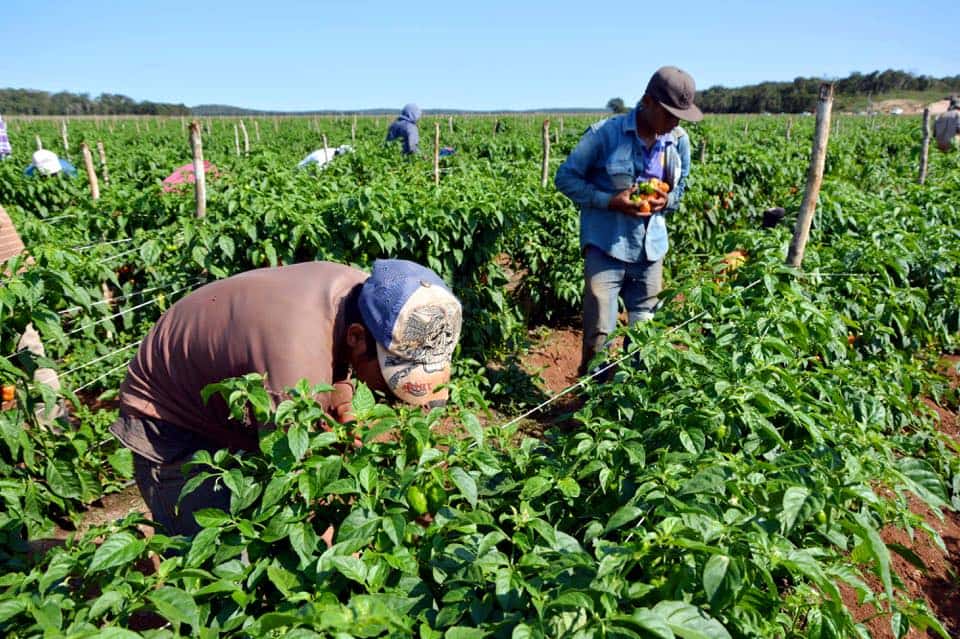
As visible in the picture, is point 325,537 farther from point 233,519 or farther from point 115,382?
point 115,382

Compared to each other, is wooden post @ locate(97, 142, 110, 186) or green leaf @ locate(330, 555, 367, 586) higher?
wooden post @ locate(97, 142, 110, 186)

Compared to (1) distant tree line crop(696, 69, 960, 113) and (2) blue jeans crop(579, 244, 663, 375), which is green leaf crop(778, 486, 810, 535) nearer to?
(2) blue jeans crop(579, 244, 663, 375)

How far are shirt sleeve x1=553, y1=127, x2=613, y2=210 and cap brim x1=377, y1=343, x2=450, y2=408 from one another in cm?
267

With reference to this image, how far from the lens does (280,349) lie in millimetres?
1816

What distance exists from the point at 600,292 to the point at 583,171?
2.62 ft

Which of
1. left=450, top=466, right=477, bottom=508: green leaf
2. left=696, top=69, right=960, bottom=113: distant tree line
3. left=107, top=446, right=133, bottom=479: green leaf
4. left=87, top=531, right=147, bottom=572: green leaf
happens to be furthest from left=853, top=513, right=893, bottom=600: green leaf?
left=696, top=69, right=960, bottom=113: distant tree line

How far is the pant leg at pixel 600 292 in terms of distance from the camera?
173 inches

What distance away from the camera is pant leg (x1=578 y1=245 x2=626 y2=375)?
440 centimetres

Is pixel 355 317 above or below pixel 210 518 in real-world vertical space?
above

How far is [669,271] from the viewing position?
7.27 metres

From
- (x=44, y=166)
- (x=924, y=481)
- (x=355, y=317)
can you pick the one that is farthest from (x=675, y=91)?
(x=44, y=166)

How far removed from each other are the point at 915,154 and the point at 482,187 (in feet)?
50.4

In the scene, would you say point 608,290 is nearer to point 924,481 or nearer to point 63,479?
point 924,481

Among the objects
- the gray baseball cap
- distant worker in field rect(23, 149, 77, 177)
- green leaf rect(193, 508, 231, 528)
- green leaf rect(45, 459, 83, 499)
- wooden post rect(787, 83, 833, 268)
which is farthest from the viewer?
distant worker in field rect(23, 149, 77, 177)
